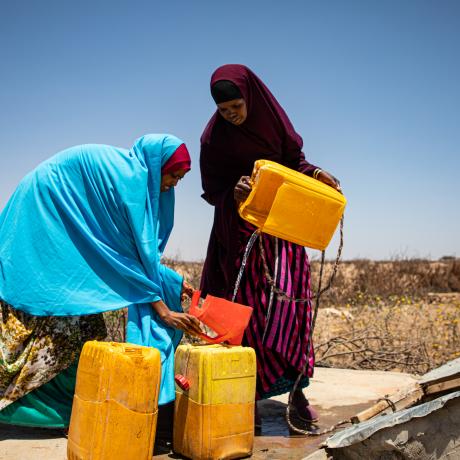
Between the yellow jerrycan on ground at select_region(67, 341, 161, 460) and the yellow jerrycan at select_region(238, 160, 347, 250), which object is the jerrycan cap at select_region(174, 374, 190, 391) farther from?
the yellow jerrycan at select_region(238, 160, 347, 250)

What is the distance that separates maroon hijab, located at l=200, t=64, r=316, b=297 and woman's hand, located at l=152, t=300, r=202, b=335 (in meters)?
0.63

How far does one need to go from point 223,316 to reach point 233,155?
3.49 feet

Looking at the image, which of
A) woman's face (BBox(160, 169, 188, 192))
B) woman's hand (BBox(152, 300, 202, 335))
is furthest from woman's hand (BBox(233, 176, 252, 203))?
woman's hand (BBox(152, 300, 202, 335))

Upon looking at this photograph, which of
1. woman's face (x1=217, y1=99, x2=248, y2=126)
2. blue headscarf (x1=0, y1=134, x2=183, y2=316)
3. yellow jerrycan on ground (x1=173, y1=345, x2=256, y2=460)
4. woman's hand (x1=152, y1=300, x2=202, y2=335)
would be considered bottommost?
yellow jerrycan on ground (x1=173, y1=345, x2=256, y2=460)

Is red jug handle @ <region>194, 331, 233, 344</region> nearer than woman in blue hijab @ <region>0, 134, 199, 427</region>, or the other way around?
red jug handle @ <region>194, 331, 233, 344</region>

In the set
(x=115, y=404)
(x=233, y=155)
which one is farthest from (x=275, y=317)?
(x=115, y=404)

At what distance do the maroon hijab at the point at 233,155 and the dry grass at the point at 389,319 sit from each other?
2.72 ft

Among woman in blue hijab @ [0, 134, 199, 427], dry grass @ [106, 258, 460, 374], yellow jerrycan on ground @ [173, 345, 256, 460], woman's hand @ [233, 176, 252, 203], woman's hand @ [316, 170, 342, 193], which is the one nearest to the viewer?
yellow jerrycan on ground @ [173, 345, 256, 460]

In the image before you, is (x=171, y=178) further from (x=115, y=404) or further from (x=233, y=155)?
(x=115, y=404)

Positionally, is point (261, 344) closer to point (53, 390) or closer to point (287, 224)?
point (287, 224)

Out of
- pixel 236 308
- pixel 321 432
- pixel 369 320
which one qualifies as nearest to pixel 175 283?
pixel 236 308

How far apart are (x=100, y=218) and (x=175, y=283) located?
546mm

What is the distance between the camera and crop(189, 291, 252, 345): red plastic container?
293 centimetres

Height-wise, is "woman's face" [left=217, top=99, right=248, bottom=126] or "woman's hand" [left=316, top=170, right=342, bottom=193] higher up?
"woman's face" [left=217, top=99, right=248, bottom=126]
